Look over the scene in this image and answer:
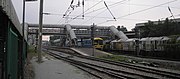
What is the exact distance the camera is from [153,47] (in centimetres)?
3622

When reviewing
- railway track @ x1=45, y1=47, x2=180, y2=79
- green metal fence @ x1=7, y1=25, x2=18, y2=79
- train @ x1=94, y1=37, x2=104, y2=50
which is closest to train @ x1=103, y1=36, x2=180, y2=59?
train @ x1=94, y1=37, x2=104, y2=50

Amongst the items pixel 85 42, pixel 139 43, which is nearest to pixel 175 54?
pixel 139 43

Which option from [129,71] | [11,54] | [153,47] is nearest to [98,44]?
[153,47]

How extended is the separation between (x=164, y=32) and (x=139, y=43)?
15.4 metres

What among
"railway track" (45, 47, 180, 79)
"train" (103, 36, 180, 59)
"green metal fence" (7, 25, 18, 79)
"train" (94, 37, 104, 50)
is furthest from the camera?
"train" (94, 37, 104, 50)

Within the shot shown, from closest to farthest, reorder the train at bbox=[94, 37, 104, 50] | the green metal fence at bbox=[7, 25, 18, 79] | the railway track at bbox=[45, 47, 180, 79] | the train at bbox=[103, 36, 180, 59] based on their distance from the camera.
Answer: the green metal fence at bbox=[7, 25, 18, 79], the railway track at bbox=[45, 47, 180, 79], the train at bbox=[103, 36, 180, 59], the train at bbox=[94, 37, 104, 50]

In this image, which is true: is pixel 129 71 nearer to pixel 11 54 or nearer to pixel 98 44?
pixel 11 54

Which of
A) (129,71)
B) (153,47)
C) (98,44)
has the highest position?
(98,44)

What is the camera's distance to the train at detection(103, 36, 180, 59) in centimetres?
3089

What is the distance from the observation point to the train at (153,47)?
30.9 meters

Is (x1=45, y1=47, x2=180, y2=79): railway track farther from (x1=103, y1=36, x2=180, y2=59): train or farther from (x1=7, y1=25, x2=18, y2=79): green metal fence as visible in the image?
(x1=103, y1=36, x2=180, y2=59): train

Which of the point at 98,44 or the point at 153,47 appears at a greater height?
the point at 98,44

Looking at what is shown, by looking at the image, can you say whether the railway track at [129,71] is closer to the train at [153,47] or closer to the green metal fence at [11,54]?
the green metal fence at [11,54]

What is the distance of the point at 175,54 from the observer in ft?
100
